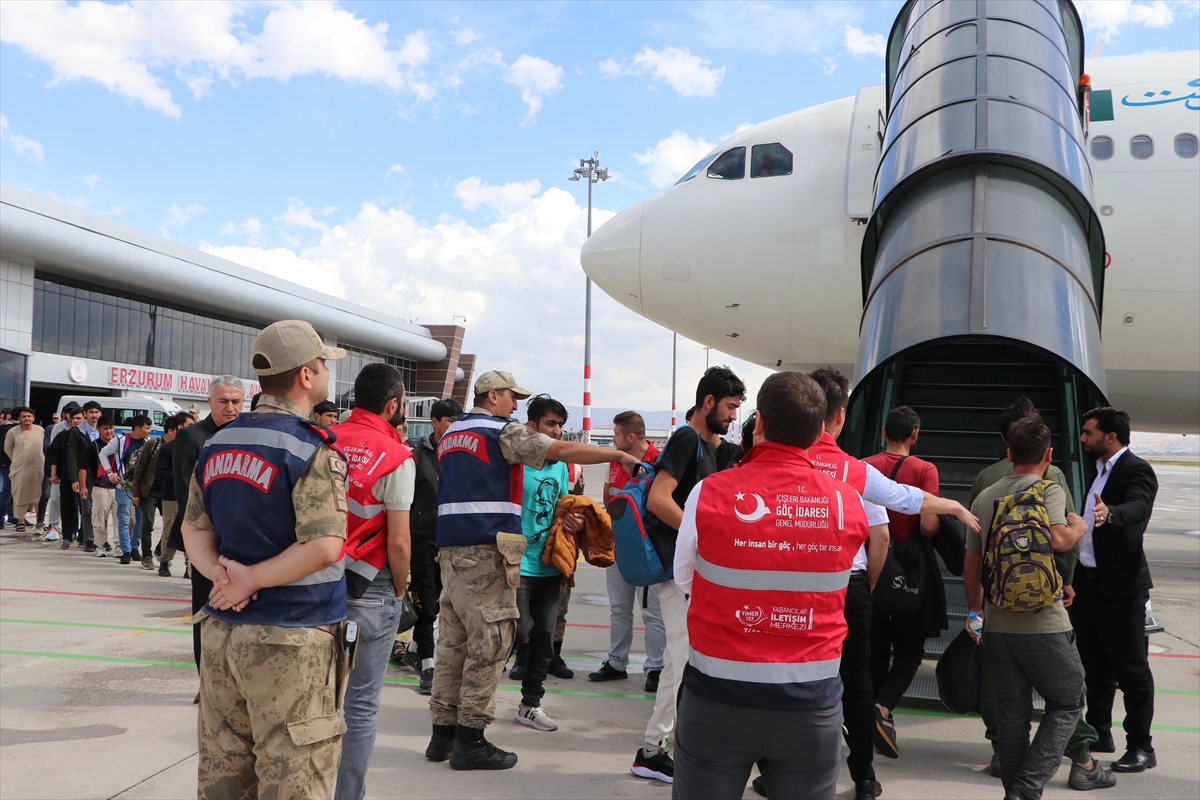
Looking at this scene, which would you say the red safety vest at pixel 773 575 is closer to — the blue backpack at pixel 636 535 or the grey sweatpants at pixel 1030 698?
the blue backpack at pixel 636 535

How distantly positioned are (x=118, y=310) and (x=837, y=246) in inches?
1408

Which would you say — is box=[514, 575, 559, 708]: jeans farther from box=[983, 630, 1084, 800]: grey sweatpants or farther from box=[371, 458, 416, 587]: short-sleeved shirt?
box=[983, 630, 1084, 800]: grey sweatpants

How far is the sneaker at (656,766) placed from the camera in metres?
4.21

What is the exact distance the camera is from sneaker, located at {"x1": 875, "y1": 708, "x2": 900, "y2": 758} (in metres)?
4.40

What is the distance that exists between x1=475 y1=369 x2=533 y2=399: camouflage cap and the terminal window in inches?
1335

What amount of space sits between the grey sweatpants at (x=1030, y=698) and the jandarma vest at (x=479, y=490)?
236 cm

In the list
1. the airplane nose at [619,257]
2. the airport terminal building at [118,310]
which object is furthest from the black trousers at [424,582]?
the airport terminal building at [118,310]

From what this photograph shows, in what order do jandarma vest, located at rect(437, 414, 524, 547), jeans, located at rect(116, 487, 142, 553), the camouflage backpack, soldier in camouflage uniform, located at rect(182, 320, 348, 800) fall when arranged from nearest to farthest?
1. soldier in camouflage uniform, located at rect(182, 320, 348, 800)
2. the camouflage backpack
3. jandarma vest, located at rect(437, 414, 524, 547)
4. jeans, located at rect(116, 487, 142, 553)

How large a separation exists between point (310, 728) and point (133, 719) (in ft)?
10.4

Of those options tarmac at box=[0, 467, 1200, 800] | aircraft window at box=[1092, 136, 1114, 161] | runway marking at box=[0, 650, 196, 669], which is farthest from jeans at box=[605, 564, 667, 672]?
aircraft window at box=[1092, 136, 1114, 161]

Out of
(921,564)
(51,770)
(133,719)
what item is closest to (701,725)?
(921,564)

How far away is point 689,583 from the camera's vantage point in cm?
265

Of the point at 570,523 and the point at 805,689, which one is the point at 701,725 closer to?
the point at 805,689

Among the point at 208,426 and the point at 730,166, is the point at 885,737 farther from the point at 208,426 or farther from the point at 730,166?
the point at 730,166
